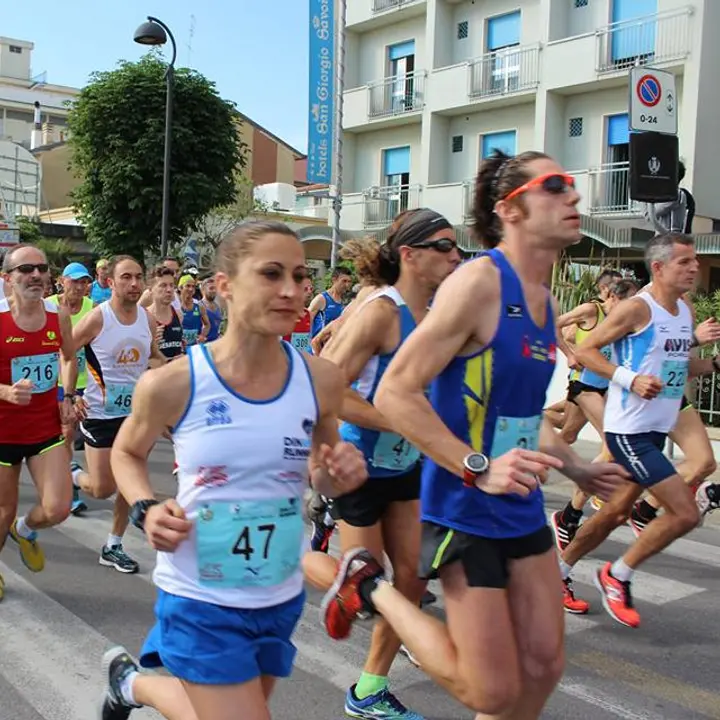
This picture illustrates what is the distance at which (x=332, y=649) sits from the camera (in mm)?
4629

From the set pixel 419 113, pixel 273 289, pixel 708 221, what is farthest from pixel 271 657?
pixel 419 113

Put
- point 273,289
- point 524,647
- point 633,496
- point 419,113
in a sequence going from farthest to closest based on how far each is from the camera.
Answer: point 419,113
point 633,496
point 524,647
point 273,289

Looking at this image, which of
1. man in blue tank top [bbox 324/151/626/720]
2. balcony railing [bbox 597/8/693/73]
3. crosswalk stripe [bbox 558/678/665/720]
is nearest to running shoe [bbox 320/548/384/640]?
man in blue tank top [bbox 324/151/626/720]

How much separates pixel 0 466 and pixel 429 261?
111 inches

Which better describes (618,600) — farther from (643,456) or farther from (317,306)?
(317,306)

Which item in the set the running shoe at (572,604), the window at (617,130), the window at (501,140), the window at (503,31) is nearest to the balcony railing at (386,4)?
the window at (503,31)

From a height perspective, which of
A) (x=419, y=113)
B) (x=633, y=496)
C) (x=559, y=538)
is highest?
(x=419, y=113)

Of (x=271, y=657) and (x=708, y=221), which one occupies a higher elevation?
(x=708, y=221)

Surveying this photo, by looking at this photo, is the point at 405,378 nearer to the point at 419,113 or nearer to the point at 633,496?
the point at 633,496

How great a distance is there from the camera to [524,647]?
2951 mm

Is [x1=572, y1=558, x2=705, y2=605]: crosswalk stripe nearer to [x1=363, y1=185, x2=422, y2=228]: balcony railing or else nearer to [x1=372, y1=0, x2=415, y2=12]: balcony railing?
[x1=363, y1=185, x2=422, y2=228]: balcony railing

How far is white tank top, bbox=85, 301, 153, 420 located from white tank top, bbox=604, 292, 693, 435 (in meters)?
3.22

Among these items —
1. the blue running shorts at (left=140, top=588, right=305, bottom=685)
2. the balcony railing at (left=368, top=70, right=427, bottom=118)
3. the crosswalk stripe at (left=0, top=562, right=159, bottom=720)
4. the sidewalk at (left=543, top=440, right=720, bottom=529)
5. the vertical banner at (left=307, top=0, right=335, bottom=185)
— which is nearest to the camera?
the blue running shorts at (left=140, top=588, right=305, bottom=685)

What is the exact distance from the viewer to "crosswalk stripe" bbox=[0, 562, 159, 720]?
154 inches
